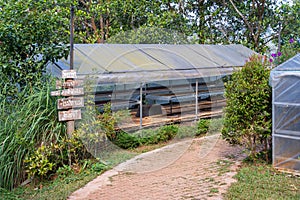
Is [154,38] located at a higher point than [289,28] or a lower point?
lower

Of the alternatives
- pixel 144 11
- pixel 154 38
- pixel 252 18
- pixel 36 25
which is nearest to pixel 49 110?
pixel 36 25

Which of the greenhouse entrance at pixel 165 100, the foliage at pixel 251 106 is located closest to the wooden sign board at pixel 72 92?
the greenhouse entrance at pixel 165 100

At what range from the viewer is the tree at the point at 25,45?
701 centimetres

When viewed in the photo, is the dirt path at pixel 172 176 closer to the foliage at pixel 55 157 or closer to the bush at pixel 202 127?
the foliage at pixel 55 157

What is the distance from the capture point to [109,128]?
23.5ft

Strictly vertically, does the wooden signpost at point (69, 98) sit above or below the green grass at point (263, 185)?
above

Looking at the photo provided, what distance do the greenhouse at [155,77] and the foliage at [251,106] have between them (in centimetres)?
271

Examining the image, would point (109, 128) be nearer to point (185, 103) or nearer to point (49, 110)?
point (49, 110)

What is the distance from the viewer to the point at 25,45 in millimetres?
7250

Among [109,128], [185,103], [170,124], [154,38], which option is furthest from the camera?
[154,38]

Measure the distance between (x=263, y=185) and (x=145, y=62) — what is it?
4.86 metres

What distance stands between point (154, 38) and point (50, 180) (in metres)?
7.08

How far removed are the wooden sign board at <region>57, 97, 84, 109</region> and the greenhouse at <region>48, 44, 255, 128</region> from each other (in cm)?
97

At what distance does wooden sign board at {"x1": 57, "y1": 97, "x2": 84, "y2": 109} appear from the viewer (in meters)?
6.12
